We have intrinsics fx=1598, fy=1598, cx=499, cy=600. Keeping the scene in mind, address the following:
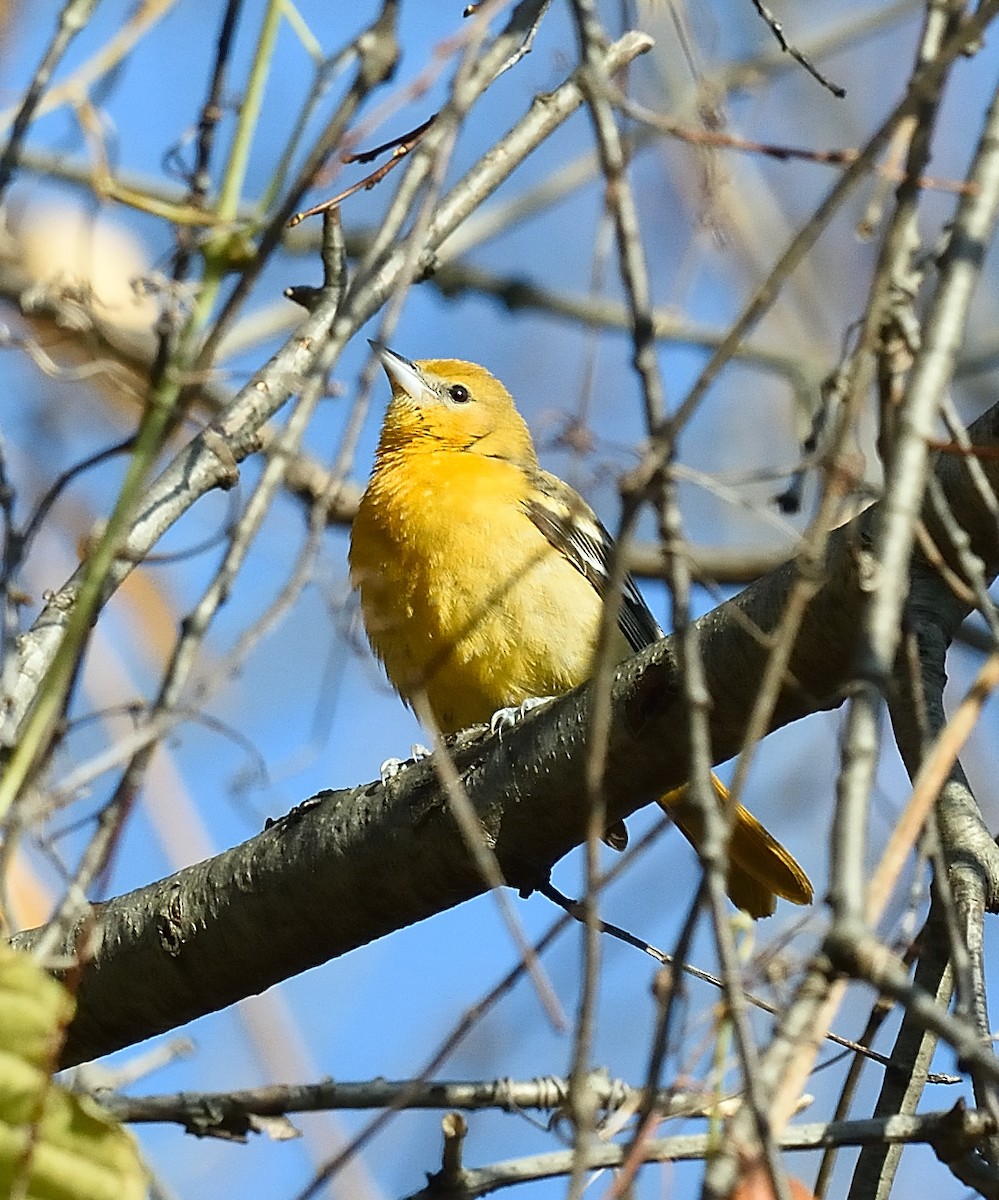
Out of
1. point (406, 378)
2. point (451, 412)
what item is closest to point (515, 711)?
point (451, 412)

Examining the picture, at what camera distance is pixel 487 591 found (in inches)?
182

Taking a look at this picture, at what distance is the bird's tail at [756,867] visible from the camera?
4789 mm

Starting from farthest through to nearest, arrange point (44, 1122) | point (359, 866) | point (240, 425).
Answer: point (359, 866) → point (240, 425) → point (44, 1122)

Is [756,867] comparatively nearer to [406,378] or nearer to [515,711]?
[515,711]

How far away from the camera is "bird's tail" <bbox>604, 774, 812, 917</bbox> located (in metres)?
4.79

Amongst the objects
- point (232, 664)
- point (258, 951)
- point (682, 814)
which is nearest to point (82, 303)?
point (232, 664)

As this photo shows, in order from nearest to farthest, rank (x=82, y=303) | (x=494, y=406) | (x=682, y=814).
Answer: (x=682, y=814) < (x=82, y=303) < (x=494, y=406)

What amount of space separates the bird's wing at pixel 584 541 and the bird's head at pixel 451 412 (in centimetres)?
28

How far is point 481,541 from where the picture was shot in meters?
4.71

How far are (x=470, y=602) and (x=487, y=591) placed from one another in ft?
0.22

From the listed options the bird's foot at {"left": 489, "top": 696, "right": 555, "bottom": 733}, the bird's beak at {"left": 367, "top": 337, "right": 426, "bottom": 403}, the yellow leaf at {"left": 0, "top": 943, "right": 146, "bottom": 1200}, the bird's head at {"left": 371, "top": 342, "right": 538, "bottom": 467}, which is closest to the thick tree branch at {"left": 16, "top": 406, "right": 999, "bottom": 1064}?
the bird's foot at {"left": 489, "top": 696, "right": 555, "bottom": 733}

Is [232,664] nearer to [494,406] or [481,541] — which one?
[481,541]

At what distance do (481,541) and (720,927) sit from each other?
330 cm

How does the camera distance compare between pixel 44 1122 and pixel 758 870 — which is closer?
pixel 44 1122
